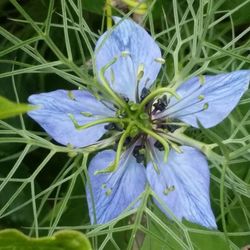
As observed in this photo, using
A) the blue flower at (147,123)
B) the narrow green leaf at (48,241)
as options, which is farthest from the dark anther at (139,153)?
the narrow green leaf at (48,241)

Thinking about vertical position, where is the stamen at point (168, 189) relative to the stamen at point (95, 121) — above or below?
below

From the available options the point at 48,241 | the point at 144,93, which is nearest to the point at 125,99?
the point at 144,93

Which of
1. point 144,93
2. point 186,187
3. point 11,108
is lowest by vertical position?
point 186,187

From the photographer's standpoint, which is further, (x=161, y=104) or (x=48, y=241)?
(x=161, y=104)

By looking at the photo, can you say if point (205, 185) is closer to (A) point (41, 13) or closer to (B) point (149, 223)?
(B) point (149, 223)

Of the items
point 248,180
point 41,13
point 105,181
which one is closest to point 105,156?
point 105,181

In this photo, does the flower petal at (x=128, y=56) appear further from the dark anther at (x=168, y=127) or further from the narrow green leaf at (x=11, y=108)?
the narrow green leaf at (x=11, y=108)

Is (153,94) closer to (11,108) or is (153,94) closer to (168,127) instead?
(168,127)
